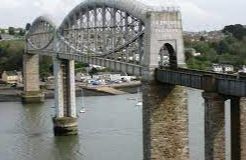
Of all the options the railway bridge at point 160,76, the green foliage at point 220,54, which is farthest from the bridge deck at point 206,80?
the green foliage at point 220,54

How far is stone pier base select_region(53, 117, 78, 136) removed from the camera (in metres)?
54.5

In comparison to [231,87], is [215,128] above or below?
below

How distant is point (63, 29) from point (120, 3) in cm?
2131

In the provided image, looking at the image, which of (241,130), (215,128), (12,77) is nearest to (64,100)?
(241,130)

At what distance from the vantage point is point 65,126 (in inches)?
2176

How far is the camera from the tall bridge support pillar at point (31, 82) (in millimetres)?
86625

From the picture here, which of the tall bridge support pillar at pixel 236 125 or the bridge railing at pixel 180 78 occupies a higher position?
the bridge railing at pixel 180 78

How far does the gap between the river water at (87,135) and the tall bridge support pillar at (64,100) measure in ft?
3.38

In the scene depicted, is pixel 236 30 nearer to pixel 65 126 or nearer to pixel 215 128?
pixel 65 126

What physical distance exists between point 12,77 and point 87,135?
64421mm

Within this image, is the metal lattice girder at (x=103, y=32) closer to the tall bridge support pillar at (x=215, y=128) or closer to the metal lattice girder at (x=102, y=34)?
the metal lattice girder at (x=102, y=34)

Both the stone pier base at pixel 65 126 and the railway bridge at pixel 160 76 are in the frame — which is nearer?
the railway bridge at pixel 160 76

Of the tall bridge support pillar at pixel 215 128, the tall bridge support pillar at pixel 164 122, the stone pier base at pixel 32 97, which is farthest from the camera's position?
the stone pier base at pixel 32 97

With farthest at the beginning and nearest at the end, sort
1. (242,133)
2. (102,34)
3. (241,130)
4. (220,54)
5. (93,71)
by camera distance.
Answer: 1. (93,71)
2. (220,54)
3. (102,34)
4. (241,130)
5. (242,133)
